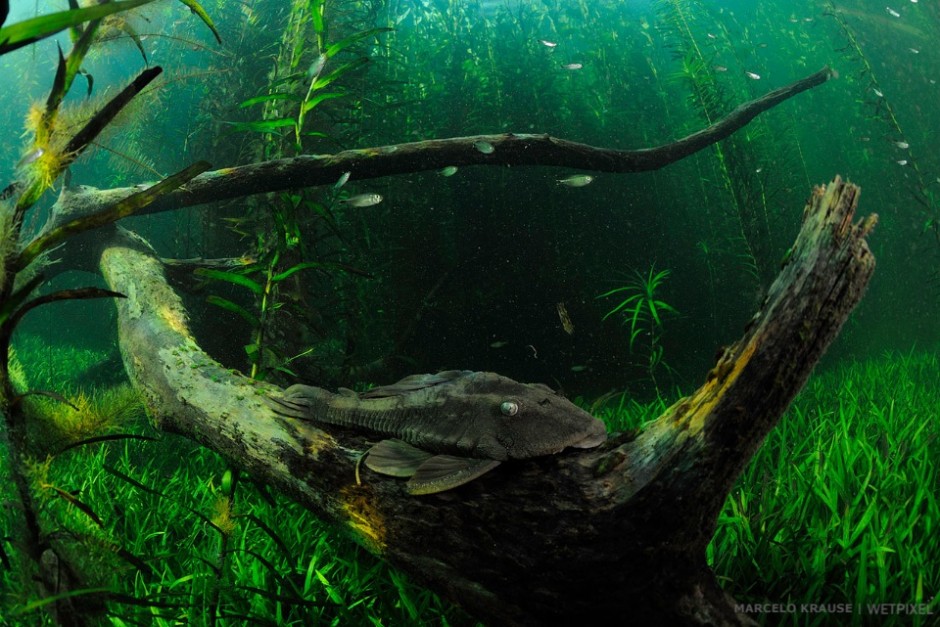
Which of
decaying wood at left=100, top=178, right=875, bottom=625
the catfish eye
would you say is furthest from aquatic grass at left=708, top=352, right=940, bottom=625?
the catfish eye

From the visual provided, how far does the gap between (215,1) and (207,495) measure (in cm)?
945

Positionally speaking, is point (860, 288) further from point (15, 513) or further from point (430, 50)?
point (430, 50)

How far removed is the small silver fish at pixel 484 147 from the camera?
192 inches

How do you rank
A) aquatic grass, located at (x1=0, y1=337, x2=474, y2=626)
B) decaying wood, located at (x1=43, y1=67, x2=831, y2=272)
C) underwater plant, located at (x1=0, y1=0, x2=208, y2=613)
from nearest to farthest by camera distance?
underwater plant, located at (x1=0, y1=0, x2=208, y2=613) → aquatic grass, located at (x1=0, y1=337, x2=474, y2=626) → decaying wood, located at (x1=43, y1=67, x2=831, y2=272)

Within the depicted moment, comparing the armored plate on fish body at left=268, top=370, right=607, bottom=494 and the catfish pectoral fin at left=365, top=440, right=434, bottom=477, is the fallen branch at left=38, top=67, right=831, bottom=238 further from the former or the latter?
the catfish pectoral fin at left=365, top=440, right=434, bottom=477

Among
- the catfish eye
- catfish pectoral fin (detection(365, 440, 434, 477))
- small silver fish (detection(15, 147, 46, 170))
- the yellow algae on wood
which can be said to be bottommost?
the yellow algae on wood

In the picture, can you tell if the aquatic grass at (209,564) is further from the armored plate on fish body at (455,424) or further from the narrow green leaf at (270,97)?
the narrow green leaf at (270,97)

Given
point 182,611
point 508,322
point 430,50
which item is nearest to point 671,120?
point 430,50

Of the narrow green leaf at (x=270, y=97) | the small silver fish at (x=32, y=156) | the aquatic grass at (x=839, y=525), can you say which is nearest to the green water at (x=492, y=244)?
the aquatic grass at (x=839, y=525)

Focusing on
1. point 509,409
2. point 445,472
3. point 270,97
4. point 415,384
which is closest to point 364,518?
point 445,472

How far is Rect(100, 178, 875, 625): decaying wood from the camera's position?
167cm

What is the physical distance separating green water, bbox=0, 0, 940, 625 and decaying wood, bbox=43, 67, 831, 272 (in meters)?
0.28

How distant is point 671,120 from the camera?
35.4ft

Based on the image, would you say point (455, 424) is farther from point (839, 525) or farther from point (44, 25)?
point (839, 525)
